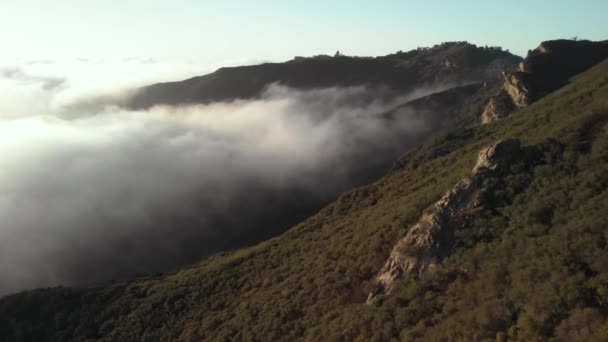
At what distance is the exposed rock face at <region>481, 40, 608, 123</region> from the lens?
93812 millimetres

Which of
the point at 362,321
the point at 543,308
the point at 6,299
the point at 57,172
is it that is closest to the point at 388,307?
the point at 362,321

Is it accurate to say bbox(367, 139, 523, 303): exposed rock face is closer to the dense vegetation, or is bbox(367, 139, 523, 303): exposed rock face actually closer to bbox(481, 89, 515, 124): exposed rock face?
the dense vegetation

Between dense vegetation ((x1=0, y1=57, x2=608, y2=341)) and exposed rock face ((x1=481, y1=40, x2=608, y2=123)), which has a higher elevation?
exposed rock face ((x1=481, y1=40, x2=608, y2=123))

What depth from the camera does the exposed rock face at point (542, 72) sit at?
93812mm

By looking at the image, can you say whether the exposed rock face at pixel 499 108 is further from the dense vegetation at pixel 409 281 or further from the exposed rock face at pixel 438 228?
the exposed rock face at pixel 438 228

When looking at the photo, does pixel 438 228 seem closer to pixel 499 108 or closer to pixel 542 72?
pixel 499 108

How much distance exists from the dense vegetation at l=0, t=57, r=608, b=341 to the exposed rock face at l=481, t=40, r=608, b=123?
4842 centimetres

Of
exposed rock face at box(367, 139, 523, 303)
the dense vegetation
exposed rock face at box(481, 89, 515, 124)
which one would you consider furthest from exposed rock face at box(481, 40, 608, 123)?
exposed rock face at box(367, 139, 523, 303)

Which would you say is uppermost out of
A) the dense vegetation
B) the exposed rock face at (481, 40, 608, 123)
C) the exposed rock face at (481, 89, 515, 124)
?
the exposed rock face at (481, 40, 608, 123)

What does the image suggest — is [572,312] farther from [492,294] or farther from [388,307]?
[388,307]

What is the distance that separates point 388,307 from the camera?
78.2 feet

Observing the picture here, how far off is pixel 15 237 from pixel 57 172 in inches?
2334

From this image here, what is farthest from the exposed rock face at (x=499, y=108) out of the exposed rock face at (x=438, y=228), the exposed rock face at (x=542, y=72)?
the exposed rock face at (x=438, y=228)

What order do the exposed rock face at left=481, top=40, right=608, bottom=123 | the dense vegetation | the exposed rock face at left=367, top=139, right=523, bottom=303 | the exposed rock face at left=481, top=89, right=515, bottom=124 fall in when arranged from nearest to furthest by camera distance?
the dense vegetation → the exposed rock face at left=367, top=139, right=523, bottom=303 → the exposed rock face at left=481, top=40, right=608, bottom=123 → the exposed rock face at left=481, top=89, right=515, bottom=124
